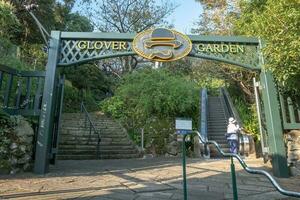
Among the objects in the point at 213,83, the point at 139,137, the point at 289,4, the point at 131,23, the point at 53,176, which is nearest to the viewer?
the point at 289,4

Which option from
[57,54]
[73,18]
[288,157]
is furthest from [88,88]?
[288,157]

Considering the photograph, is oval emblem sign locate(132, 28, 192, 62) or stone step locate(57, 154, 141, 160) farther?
stone step locate(57, 154, 141, 160)

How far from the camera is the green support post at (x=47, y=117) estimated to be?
7.55 meters

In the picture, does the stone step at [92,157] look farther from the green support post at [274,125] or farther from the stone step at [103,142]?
the green support post at [274,125]

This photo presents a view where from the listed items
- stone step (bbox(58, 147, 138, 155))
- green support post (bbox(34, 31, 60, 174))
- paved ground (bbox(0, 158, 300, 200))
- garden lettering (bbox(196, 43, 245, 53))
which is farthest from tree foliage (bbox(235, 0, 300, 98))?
stone step (bbox(58, 147, 138, 155))

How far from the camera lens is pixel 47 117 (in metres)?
7.74

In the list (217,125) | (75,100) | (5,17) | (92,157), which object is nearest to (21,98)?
(92,157)

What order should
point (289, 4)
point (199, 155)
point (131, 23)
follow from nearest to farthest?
point (289, 4), point (199, 155), point (131, 23)

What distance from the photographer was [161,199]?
5055mm

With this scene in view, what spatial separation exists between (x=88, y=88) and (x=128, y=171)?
15617mm

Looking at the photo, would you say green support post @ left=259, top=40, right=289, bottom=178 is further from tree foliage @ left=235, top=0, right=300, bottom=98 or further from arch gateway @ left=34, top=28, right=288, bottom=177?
tree foliage @ left=235, top=0, right=300, bottom=98

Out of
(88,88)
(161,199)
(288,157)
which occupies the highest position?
(88,88)

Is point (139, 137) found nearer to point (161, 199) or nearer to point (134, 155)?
point (134, 155)

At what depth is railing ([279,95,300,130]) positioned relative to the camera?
8.02 metres
